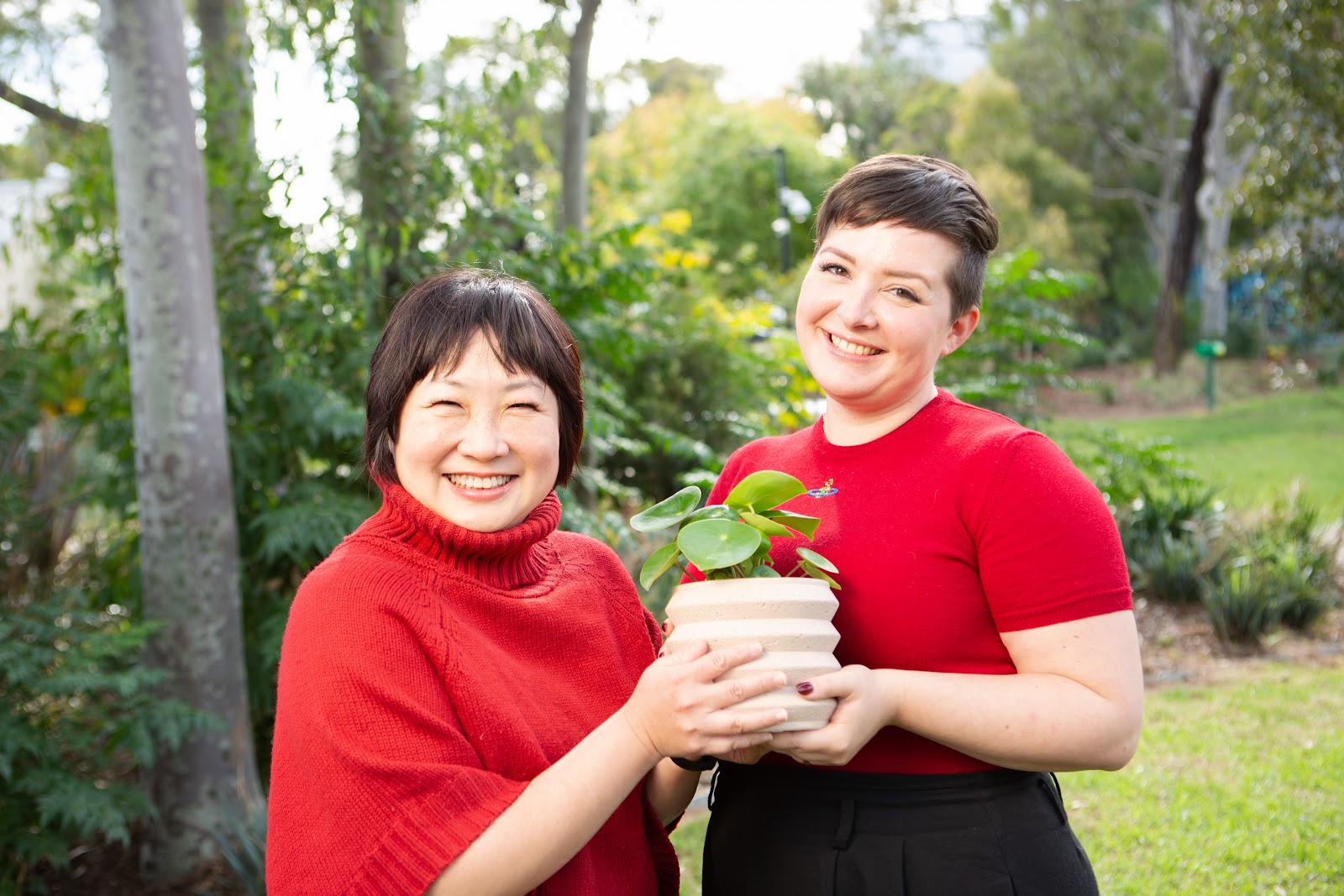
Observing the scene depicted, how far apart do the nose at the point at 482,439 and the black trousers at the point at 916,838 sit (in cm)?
77

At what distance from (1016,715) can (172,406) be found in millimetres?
3343

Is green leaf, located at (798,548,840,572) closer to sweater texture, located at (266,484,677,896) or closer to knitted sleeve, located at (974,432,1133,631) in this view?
knitted sleeve, located at (974,432,1133,631)

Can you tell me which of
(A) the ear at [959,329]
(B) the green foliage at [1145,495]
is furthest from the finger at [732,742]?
(B) the green foliage at [1145,495]

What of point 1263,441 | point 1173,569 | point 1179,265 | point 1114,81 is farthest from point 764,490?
point 1114,81

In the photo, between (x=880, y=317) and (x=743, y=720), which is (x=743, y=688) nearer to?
(x=743, y=720)

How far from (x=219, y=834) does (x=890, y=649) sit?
3.19 meters

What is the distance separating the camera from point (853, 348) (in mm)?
2008

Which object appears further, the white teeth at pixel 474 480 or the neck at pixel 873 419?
the neck at pixel 873 419

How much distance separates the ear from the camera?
2.08 m

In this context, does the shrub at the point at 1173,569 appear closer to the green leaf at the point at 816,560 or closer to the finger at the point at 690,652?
the green leaf at the point at 816,560

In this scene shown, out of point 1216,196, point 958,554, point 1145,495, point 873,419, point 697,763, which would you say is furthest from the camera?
point 1216,196

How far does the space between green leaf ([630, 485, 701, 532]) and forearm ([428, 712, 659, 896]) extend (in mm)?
335

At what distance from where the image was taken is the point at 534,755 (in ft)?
5.59

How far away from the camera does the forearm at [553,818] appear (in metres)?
1.53
